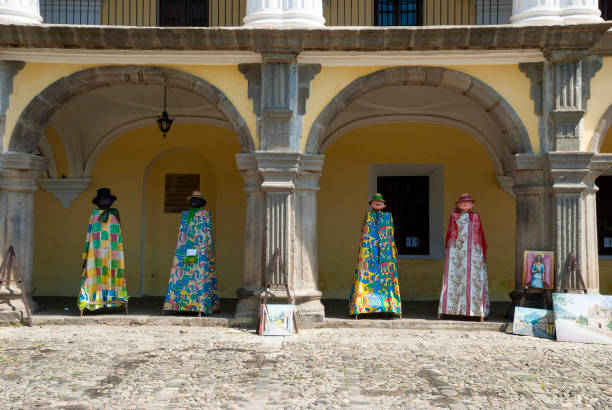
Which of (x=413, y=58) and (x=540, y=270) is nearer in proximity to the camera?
(x=540, y=270)

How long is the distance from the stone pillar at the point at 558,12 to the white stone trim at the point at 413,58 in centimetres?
43

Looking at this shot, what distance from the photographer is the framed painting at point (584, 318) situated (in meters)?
6.96

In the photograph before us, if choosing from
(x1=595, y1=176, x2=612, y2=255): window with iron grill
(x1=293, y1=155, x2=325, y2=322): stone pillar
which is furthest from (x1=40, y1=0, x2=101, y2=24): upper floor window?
(x1=595, y1=176, x2=612, y2=255): window with iron grill

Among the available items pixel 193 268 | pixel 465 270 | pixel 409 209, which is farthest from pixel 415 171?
pixel 193 268

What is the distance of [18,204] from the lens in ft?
26.3

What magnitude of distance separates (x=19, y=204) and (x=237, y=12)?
171 inches

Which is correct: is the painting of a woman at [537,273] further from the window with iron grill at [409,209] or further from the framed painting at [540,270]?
the window with iron grill at [409,209]

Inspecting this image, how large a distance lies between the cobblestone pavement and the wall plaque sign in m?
3.63

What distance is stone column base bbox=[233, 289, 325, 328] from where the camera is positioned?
7629mm

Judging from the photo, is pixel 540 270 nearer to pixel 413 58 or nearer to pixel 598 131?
pixel 598 131

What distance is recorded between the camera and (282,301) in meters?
7.54

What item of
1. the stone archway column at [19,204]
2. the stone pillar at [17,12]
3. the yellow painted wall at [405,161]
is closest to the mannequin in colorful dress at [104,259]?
the stone archway column at [19,204]

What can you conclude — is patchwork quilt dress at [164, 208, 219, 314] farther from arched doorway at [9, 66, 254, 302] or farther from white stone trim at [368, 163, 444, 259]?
white stone trim at [368, 163, 444, 259]

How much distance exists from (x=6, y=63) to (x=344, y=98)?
4283 mm
